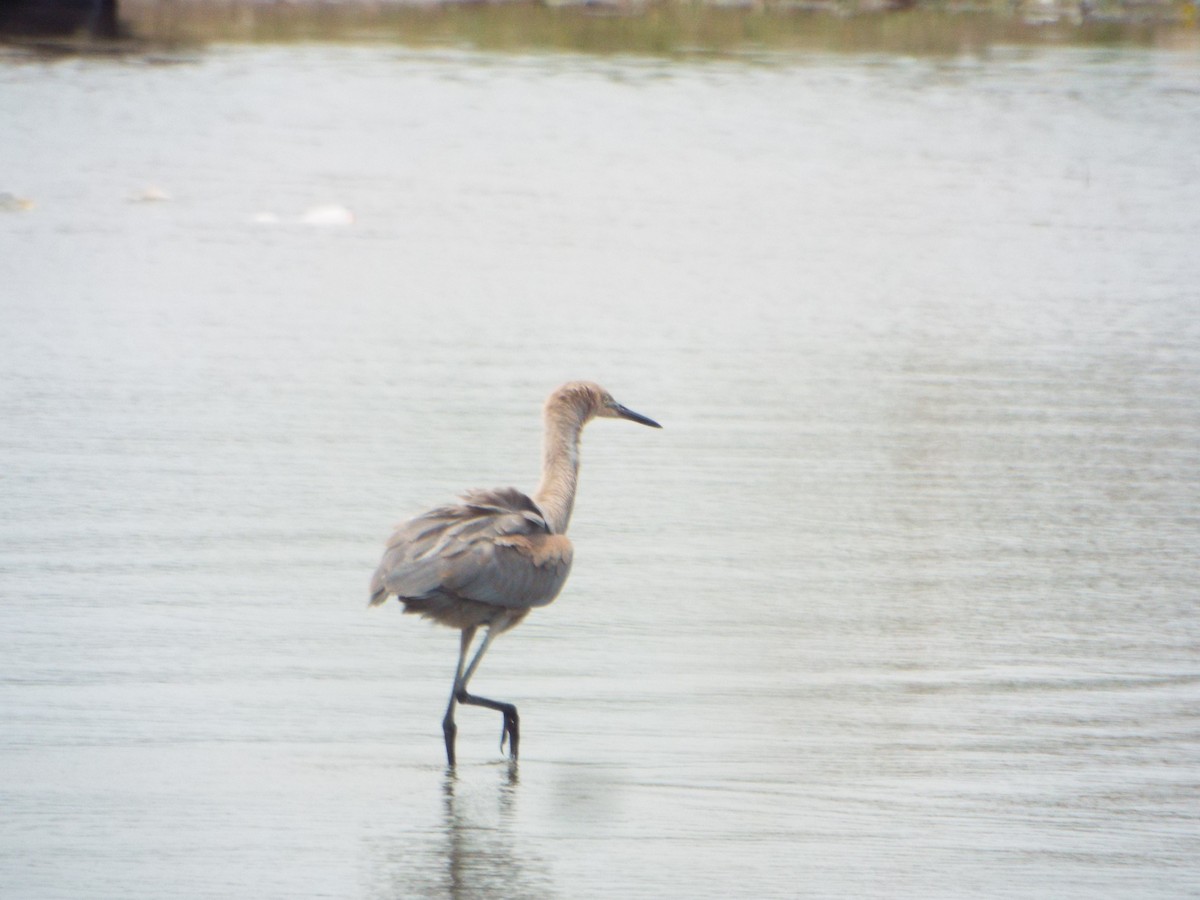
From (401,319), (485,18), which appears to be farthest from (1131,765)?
(485,18)

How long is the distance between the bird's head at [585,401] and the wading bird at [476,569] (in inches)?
23.1

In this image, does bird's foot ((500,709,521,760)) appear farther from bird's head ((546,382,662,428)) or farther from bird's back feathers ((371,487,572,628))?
bird's head ((546,382,662,428))

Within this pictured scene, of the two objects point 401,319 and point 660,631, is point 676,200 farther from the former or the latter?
point 660,631

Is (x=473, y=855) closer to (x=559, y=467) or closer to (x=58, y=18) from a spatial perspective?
(x=559, y=467)

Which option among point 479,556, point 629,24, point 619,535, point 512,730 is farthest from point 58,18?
point 512,730

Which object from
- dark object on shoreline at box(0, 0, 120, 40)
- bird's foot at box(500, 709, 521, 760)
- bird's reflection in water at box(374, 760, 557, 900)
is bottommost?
bird's reflection in water at box(374, 760, 557, 900)

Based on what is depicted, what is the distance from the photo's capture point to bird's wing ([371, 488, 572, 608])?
21.0 feet

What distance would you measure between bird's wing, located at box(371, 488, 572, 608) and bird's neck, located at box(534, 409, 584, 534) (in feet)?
1.00

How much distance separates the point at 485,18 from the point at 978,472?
31.8 m

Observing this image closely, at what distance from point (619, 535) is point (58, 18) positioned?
33.8 m

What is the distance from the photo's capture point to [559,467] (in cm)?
729

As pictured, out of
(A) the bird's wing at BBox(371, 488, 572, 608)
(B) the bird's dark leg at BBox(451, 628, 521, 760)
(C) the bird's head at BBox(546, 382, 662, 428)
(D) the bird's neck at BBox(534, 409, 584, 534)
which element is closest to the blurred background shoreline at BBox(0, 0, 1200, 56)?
(C) the bird's head at BBox(546, 382, 662, 428)

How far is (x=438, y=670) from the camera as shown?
24.4 ft

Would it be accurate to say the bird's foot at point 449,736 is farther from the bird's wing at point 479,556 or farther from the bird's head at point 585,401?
the bird's head at point 585,401
